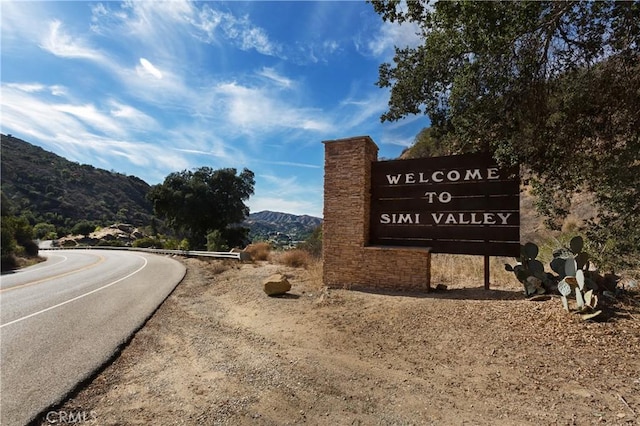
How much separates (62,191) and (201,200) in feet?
198

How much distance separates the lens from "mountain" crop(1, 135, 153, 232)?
64.4 metres

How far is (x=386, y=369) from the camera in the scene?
4.35 metres

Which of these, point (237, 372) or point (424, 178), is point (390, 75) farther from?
point (237, 372)

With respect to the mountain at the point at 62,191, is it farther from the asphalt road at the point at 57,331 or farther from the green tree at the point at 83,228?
the asphalt road at the point at 57,331

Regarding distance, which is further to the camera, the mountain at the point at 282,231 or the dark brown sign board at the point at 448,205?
the mountain at the point at 282,231

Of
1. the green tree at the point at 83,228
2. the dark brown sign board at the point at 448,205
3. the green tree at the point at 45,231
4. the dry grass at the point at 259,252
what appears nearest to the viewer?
the dark brown sign board at the point at 448,205

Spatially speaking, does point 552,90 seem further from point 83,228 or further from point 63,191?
point 63,191

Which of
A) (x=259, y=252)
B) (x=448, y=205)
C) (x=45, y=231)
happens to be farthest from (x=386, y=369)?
(x=45, y=231)

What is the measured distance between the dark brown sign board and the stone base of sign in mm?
501

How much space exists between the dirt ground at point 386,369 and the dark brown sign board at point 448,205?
165 cm

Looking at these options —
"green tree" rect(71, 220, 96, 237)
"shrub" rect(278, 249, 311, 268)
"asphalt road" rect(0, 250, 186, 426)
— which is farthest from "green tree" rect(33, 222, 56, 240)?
"shrub" rect(278, 249, 311, 268)

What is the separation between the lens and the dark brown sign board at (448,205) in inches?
307

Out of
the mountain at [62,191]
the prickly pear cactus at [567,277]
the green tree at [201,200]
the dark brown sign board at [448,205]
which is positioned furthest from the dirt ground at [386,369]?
the mountain at [62,191]

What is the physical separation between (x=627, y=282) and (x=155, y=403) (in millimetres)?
8943
